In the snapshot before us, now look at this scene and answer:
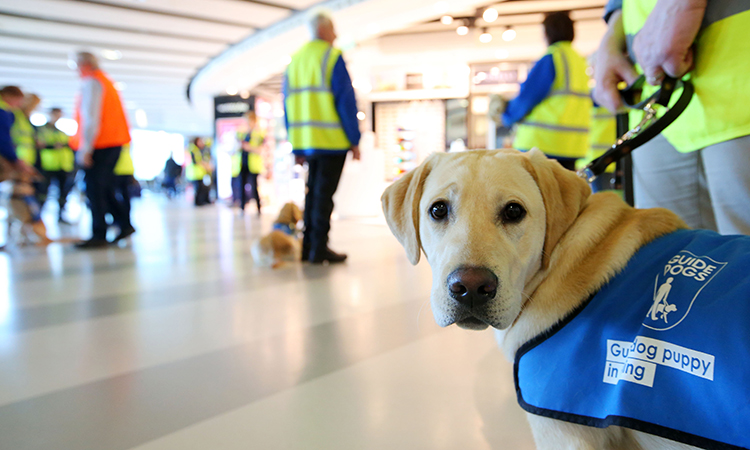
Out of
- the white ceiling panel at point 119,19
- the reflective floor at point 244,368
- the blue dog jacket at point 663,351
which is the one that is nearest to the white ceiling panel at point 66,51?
the white ceiling panel at point 119,19

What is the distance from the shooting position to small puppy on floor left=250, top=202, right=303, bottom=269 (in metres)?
3.89

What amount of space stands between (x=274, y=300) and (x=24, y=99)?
6.27m

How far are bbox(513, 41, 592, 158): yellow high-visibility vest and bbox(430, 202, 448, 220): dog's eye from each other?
7.08 ft

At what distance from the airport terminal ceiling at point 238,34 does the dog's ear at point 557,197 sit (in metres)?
8.07

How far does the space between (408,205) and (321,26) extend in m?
3.33

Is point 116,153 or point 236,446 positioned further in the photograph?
point 116,153

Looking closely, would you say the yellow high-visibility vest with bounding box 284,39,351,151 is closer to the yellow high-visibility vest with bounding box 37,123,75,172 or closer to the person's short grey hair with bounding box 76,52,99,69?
the person's short grey hair with bounding box 76,52,99,69

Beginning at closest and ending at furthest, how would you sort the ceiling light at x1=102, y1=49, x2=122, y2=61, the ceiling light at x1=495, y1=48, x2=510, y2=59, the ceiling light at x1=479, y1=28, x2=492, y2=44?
the ceiling light at x1=479, y1=28, x2=492, y2=44 → the ceiling light at x1=495, y1=48, x2=510, y2=59 → the ceiling light at x1=102, y1=49, x2=122, y2=61

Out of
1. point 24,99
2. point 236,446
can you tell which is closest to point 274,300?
point 236,446

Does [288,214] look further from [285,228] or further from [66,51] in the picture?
[66,51]

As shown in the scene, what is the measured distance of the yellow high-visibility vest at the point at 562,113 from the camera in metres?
2.93

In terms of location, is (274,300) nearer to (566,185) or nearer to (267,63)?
(566,185)

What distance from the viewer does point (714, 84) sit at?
3.63 feet

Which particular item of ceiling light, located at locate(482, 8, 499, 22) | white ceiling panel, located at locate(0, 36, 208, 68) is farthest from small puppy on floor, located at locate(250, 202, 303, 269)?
white ceiling panel, located at locate(0, 36, 208, 68)
